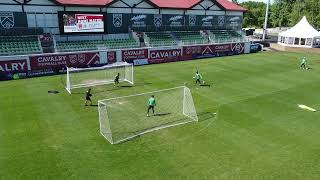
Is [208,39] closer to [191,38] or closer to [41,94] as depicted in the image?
[191,38]

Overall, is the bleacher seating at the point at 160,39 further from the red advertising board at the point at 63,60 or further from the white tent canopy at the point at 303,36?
the white tent canopy at the point at 303,36

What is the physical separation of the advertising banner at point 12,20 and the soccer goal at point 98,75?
11278 mm

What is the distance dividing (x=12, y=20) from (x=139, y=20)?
1869 cm

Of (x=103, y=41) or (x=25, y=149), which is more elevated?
(x=103, y=41)

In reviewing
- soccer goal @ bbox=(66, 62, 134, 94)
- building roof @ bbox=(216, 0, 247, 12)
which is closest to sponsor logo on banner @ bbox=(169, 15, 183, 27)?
building roof @ bbox=(216, 0, 247, 12)

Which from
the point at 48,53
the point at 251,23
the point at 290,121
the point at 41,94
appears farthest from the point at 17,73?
the point at 251,23

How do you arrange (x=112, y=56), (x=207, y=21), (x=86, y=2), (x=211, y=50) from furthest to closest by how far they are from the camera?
(x=207, y=21), (x=211, y=50), (x=86, y=2), (x=112, y=56)

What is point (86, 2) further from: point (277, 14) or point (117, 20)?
point (277, 14)

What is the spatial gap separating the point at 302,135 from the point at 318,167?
4.17 m

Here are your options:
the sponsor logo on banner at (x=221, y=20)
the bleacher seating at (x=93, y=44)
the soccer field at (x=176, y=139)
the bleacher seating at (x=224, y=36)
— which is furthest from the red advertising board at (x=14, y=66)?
the sponsor logo on banner at (x=221, y=20)

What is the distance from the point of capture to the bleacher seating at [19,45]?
3700 cm

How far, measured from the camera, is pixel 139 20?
161 ft

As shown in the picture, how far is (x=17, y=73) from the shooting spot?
3559cm

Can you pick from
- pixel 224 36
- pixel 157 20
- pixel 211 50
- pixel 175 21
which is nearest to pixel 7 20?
pixel 157 20
